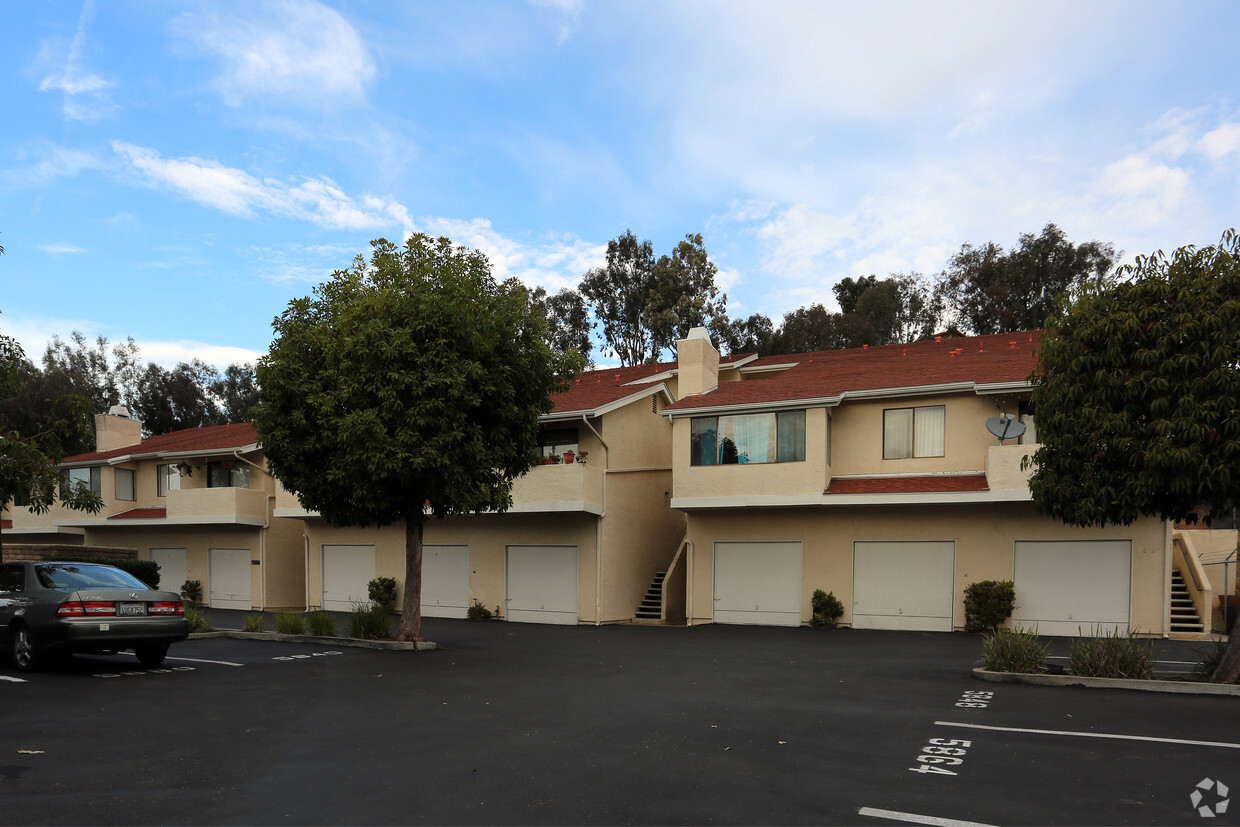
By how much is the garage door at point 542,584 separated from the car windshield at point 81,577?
12.0 meters

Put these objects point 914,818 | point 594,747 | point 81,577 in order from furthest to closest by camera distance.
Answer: point 81,577, point 594,747, point 914,818

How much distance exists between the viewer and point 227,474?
31.0 m

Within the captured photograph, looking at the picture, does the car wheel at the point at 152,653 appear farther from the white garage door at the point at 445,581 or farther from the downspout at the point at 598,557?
the white garage door at the point at 445,581

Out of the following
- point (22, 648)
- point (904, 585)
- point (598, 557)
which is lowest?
point (904, 585)

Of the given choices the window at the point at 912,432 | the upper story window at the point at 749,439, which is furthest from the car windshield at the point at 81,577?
the window at the point at 912,432

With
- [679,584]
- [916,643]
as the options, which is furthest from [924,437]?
[679,584]

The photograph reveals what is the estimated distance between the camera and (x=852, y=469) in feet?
72.3

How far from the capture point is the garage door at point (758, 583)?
22.6 meters

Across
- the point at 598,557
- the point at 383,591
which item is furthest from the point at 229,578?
the point at 598,557

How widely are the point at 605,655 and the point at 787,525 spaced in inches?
334

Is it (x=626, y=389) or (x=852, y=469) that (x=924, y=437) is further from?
(x=626, y=389)

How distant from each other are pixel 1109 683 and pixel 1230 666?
1549 millimetres

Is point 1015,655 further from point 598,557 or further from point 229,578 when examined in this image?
point 229,578

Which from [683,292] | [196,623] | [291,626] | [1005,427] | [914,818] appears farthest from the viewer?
[683,292]
